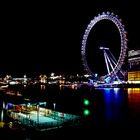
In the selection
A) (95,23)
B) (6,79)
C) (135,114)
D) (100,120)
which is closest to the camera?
(100,120)

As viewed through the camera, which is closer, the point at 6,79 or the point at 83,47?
the point at 83,47

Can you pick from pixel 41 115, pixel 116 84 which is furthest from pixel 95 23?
pixel 41 115

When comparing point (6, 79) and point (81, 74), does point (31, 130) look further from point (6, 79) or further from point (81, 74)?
point (81, 74)

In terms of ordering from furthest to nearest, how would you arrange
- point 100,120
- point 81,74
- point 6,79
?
point 81,74, point 6,79, point 100,120

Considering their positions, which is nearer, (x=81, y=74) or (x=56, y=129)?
(x=56, y=129)

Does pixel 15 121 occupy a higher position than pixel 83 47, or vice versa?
pixel 83 47

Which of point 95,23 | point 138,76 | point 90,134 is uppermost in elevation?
point 95,23

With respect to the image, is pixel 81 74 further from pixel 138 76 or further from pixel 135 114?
pixel 135 114

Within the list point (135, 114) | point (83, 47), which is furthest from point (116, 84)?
point (135, 114)

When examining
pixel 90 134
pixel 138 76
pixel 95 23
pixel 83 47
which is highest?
Result: pixel 95 23
